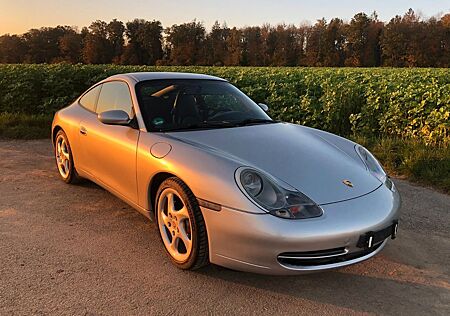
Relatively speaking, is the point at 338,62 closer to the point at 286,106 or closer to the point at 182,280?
the point at 286,106

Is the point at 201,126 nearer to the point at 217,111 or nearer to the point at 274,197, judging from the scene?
the point at 217,111

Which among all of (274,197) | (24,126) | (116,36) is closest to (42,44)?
(116,36)

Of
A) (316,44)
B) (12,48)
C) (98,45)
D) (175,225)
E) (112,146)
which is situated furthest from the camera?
(316,44)

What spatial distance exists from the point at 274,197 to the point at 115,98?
7.16 feet

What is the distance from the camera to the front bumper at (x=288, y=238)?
2365 millimetres

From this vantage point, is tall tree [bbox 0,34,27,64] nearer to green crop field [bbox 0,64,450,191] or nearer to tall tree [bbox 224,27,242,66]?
tall tree [bbox 224,27,242,66]

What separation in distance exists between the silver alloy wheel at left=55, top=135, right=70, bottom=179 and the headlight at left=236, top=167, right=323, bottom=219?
2.87 metres

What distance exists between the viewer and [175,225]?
9.58ft

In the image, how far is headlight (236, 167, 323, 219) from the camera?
2.45m

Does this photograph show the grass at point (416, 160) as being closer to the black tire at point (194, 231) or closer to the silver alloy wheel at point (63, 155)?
the black tire at point (194, 231)

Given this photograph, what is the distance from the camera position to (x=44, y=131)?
8219mm

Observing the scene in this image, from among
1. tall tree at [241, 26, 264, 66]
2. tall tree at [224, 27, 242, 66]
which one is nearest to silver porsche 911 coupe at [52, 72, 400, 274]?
tall tree at [224, 27, 242, 66]

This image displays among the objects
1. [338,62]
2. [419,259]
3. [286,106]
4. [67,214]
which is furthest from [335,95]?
[338,62]

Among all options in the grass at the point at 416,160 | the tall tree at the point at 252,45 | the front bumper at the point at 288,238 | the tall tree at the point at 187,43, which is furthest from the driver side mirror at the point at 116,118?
the tall tree at the point at 252,45
